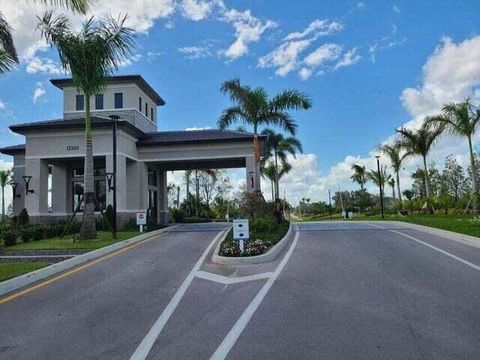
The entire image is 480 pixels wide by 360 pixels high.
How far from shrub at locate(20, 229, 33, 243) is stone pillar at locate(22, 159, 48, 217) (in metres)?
6.87

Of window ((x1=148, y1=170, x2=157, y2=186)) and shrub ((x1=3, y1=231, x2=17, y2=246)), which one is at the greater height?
window ((x1=148, y1=170, x2=157, y2=186))

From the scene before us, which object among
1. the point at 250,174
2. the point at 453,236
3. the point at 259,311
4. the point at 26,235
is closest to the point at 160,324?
the point at 259,311

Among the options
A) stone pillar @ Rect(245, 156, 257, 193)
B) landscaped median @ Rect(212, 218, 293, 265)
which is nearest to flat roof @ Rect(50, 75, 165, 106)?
stone pillar @ Rect(245, 156, 257, 193)

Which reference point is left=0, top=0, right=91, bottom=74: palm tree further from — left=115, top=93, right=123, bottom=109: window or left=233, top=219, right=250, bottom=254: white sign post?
left=115, top=93, right=123, bottom=109: window

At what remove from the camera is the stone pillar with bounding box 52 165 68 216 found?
94.0ft

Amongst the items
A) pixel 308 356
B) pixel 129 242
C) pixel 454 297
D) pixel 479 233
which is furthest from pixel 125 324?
pixel 479 233

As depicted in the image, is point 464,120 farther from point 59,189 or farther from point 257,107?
point 59,189

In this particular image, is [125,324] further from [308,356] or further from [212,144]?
[212,144]

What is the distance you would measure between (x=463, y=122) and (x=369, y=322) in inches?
972

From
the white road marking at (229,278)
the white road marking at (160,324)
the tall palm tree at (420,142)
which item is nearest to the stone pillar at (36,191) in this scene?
the white road marking at (160,324)

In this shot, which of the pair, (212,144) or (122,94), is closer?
(212,144)

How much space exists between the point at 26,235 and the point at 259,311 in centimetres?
1534

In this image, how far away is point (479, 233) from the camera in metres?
16.1

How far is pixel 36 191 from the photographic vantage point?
26.2 metres
